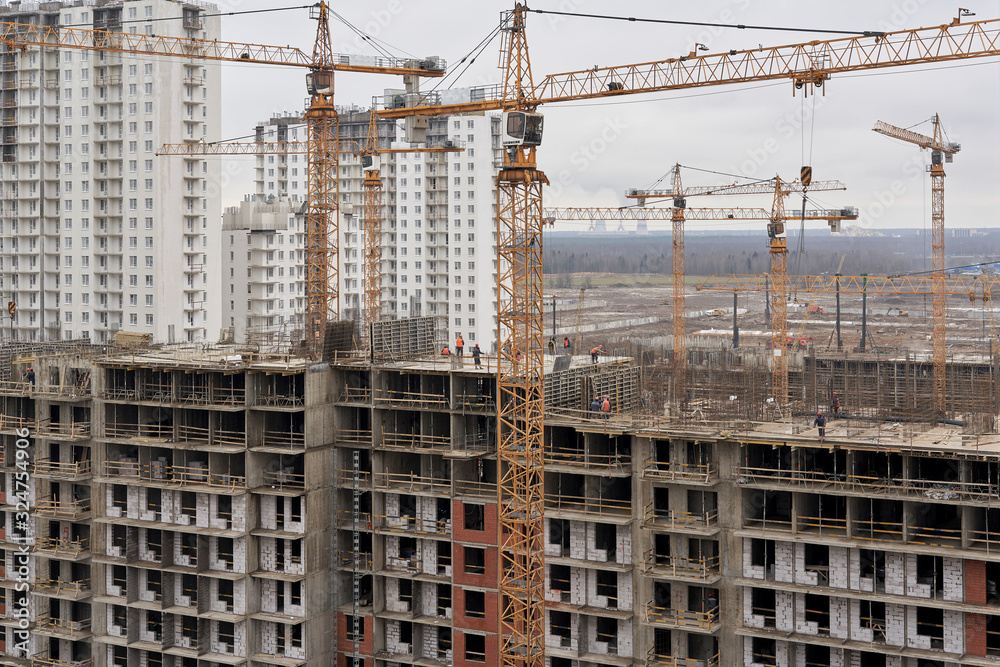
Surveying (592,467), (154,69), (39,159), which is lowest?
(592,467)

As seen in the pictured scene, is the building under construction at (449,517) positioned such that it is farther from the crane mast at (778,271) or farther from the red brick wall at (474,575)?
the crane mast at (778,271)

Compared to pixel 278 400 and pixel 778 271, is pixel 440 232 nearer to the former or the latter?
pixel 778 271

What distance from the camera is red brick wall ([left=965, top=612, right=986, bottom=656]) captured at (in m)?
42.9

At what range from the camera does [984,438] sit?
46594 mm

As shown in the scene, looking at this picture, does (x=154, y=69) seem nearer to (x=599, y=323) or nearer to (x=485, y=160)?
(x=485, y=160)

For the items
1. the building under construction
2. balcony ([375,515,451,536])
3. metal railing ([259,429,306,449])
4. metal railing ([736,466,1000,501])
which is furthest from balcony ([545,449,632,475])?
metal railing ([259,429,306,449])

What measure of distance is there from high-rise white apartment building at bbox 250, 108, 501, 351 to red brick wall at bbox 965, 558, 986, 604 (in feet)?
260

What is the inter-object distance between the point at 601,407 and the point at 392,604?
13169 mm

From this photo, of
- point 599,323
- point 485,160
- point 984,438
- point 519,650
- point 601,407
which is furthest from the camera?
point 599,323

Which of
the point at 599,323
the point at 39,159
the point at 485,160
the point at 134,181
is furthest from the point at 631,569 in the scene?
the point at 599,323

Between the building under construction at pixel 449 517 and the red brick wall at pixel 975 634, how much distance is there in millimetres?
68

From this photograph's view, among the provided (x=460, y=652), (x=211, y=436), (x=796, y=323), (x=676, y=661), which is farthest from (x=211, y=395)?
Result: (x=796, y=323)

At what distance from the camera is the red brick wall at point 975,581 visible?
42.6 m

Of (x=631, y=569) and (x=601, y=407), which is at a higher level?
(x=601, y=407)
